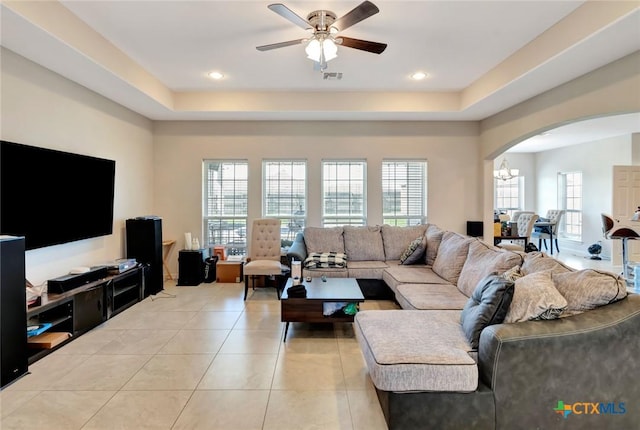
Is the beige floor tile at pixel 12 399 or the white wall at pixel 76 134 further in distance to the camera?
the white wall at pixel 76 134

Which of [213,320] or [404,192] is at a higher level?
[404,192]

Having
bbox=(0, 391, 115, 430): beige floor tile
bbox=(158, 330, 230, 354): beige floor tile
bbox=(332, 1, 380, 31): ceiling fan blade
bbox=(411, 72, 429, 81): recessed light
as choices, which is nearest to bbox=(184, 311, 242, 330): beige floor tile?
bbox=(158, 330, 230, 354): beige floor tile

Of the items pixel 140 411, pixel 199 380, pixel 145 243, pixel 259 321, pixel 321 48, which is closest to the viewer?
pixel 140 411

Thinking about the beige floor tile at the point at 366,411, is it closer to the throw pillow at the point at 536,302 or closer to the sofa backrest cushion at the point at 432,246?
the throw pillow at the point at 536,302

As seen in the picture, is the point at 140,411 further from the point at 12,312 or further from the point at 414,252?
the point at 414,252

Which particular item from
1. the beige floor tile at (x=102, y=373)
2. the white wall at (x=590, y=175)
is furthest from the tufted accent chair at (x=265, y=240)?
the white wall at (x=590, y=175)

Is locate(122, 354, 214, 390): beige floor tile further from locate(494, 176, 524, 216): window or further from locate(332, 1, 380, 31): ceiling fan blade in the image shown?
locate(494, 176, 524, 216): window

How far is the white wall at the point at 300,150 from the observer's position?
554 cm

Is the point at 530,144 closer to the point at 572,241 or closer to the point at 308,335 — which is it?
the point at 572,241

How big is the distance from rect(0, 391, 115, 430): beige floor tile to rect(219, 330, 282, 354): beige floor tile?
97cm

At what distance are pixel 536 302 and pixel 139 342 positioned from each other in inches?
131

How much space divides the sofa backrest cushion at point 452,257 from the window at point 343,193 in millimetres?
1882

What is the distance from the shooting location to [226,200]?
5.70 meters

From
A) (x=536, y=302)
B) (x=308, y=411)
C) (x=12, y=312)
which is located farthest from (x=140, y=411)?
(x=536, y=302)
